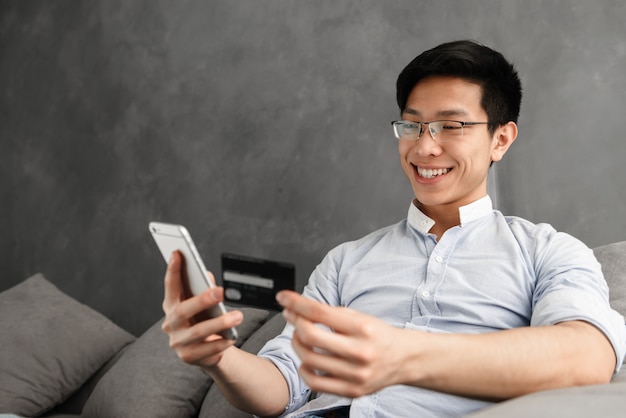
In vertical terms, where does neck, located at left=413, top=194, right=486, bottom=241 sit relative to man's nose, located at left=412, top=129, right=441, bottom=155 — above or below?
below

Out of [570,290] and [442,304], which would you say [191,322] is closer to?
[442,304]

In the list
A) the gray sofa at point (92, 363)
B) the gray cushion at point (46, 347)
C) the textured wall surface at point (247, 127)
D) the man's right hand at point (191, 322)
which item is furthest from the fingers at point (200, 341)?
the gray cushion at point (46, 347)

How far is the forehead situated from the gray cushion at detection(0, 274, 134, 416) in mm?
1637

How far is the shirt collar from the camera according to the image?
5.41ft

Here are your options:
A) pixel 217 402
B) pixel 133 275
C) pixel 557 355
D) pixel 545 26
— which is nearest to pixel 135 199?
pixel 133 275

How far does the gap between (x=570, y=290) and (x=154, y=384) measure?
140cm

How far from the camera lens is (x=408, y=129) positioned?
1661 millimetres

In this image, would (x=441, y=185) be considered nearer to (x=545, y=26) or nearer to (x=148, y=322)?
(x=545, y=26)

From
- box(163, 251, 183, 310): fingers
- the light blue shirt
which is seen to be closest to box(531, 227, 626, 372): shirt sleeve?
the light blue shirt

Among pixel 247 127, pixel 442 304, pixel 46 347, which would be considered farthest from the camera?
pixel 247 127

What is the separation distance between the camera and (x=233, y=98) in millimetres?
2877

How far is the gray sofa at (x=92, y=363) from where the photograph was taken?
2.21m

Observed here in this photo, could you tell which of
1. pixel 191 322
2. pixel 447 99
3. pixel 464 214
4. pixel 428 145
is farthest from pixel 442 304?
pixel 191 322

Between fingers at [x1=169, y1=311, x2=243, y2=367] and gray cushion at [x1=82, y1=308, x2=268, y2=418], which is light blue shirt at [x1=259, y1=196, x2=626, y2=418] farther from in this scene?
gray cushion at [x1=82, y1=308, x2=268, y2=418]
